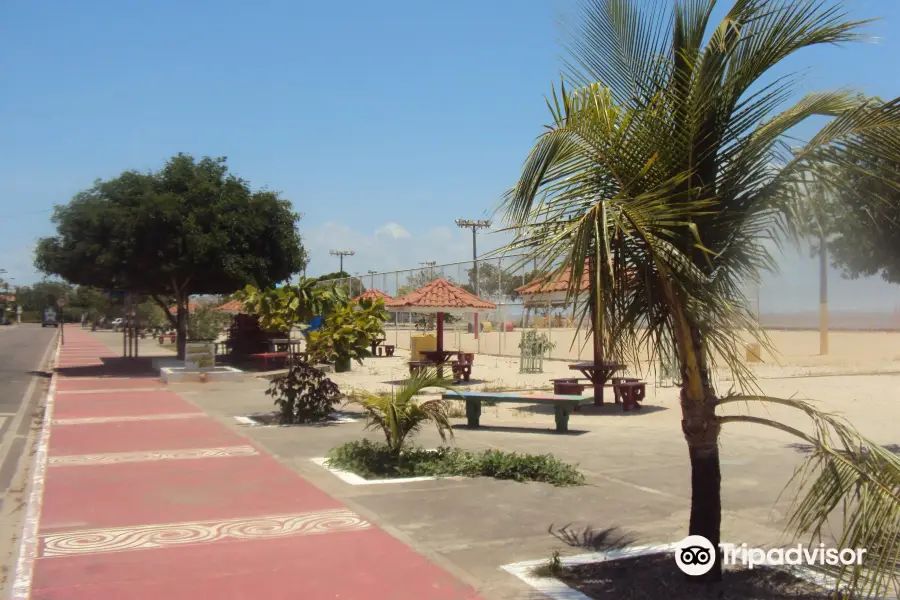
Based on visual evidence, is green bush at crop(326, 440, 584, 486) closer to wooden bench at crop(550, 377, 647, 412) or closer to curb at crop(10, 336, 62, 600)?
curb at crop(10, 336, 62, 600)

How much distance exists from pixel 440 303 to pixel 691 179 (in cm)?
1690

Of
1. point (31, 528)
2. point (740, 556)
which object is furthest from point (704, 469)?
point (31, 528)

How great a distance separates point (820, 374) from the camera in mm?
21531

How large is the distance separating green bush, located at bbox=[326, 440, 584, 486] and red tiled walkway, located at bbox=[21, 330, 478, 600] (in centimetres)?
75

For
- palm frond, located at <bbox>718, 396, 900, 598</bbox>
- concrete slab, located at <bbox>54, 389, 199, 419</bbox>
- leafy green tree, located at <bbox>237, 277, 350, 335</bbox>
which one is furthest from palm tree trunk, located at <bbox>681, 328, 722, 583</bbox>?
concrete slab, located at <bbox>54, 389, 199, 419</bbox>

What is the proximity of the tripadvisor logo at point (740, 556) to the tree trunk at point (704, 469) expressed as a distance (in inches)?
1.8

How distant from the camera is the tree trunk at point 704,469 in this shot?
16.8 feet

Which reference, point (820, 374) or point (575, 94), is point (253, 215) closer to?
point (820, 374)

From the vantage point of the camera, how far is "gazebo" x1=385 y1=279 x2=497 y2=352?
2183 centimetres

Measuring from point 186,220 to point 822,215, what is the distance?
74.2ft

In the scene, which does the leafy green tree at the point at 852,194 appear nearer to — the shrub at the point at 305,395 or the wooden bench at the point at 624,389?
the wooden bench at the point at 624,389

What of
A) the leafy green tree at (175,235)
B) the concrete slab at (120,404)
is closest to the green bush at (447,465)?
the concrete slab at (120,404)

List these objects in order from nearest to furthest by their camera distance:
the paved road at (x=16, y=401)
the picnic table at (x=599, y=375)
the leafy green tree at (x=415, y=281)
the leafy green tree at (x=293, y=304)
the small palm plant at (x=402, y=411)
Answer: the small palm plant at (x=402, y=411)
the paved road at (x=16, y=401)
the leafy green tree at (x=293, y=304)
the picnic table at (x=599, y=375)
the leafy green tree at (x=415, y=281)

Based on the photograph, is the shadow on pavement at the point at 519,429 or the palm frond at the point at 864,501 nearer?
the palm frond at the point at 864,501
